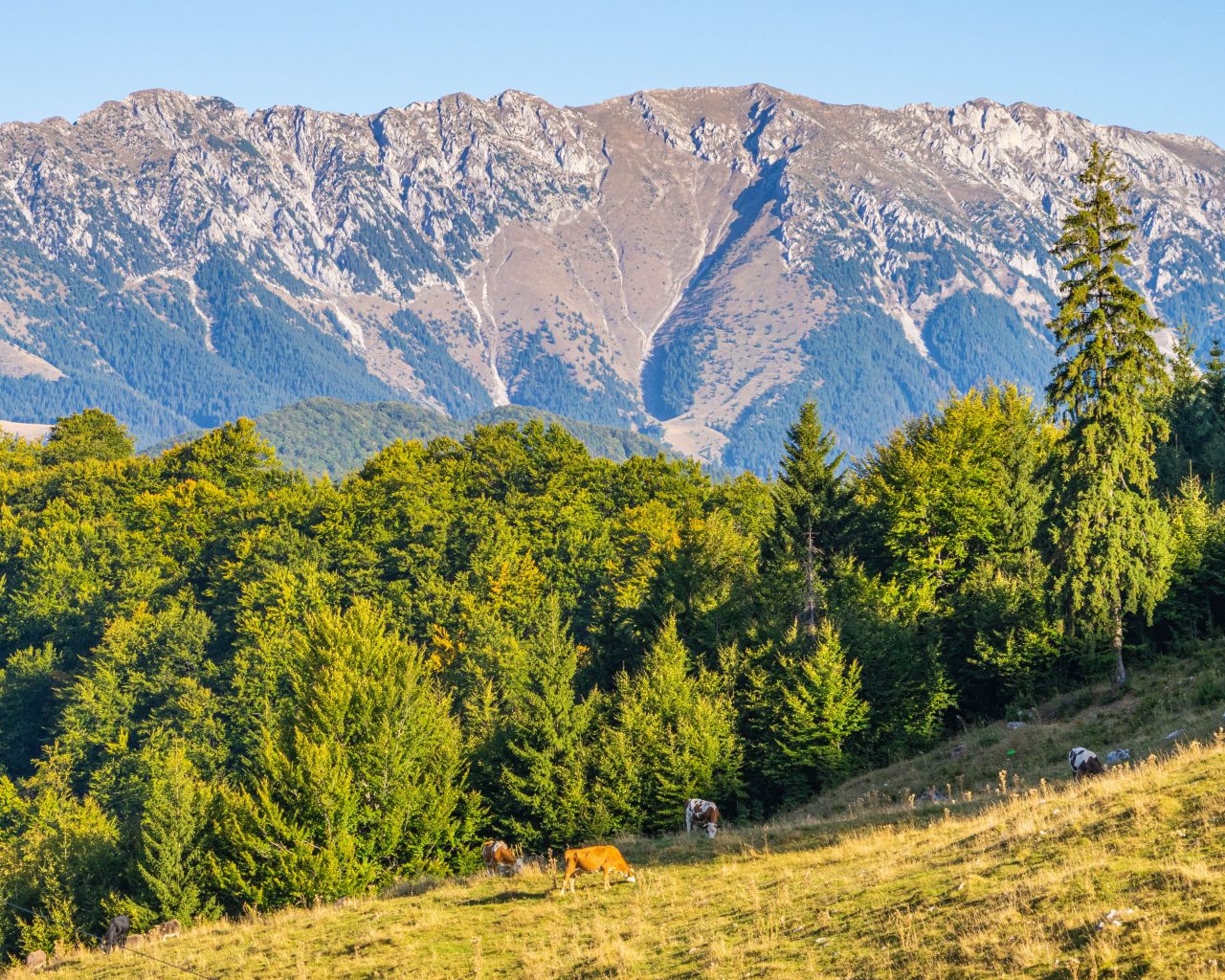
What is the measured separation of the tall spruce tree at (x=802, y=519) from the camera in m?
70.4

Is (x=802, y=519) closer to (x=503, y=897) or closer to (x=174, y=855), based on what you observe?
(x=174, y=855)

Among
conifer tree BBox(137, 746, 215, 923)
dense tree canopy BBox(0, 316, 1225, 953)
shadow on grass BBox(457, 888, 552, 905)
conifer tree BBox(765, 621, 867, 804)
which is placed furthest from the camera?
conifer tree BBox(765, 621, 867, 804)

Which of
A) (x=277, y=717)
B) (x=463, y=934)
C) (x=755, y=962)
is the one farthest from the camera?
(x=277, y=717)

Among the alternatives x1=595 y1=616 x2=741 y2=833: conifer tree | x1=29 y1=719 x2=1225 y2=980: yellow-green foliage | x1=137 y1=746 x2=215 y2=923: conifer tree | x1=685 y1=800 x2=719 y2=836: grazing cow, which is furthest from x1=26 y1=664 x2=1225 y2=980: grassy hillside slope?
x1=137 y1=746 x2=215 y2=923: conifer tree

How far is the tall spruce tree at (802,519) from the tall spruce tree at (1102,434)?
68.1 ft

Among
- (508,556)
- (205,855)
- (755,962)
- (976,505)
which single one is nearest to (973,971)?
(755,962)

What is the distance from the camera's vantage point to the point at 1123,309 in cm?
4775

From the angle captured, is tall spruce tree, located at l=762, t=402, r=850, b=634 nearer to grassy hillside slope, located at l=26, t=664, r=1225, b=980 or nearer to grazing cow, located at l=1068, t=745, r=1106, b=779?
grassy hillside slope, located at l=26, t=664, r=1225, b=980

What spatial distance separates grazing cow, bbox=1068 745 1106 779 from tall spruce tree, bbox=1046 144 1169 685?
41.8 ft

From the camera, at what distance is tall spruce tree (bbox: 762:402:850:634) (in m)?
70.4

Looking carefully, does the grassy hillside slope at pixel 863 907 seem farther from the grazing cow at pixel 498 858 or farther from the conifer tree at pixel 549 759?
the conifer tree at pixel 549 759

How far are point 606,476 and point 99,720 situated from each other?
5120 cm

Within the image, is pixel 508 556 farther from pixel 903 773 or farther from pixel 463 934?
pixel 463 934

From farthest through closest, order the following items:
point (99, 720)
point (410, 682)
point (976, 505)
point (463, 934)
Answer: point (99, 720), point (976, 505), point (410, 682), point (463, 934)
